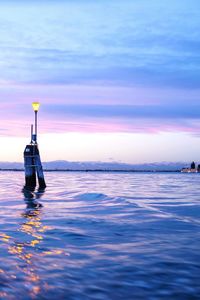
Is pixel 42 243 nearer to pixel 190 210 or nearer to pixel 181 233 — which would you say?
pixel 181 233

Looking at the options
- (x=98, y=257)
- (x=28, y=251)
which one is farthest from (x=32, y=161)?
(x=98, y=257)

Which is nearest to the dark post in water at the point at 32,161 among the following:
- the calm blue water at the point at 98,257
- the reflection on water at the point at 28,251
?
the calm blue water at the point at 98,257

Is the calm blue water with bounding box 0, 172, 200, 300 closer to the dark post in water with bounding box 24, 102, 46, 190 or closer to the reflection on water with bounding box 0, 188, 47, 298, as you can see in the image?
the reflection on water with bounding box 0, 188, 47, 298

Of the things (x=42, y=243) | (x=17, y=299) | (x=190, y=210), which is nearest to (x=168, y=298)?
(x=17, y=299)

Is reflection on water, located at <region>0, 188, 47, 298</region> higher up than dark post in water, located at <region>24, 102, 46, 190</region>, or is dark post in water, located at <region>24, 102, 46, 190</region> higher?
dark post in water, located at <region>24, 102, 46, 190</region>

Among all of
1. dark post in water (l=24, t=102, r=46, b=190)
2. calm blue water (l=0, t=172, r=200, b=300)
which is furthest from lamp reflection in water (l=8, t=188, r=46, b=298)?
dark post in water (l=24, t=102, r=46, b=190)

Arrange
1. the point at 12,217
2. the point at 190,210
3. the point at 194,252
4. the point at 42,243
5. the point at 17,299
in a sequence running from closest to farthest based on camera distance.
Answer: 1. the point at 17,299
2. the point at 194,252
3. the point at 42,243
4. the point at 12,217
5. the point at 190,210

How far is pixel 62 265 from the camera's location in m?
5.74

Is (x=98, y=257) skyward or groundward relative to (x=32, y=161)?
groundward

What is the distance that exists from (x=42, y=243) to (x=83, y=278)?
233 centimetres

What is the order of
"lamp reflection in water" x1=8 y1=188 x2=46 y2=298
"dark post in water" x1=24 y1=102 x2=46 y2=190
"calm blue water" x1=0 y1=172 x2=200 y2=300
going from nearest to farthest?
1. "calm blue water" x1=0 y1=172 x2=200 y2=300
2. "lamp reflection in water" x1=8 y1=188 x2=46 y2=298
3. "dark post in water" x1=24 y1=102 x2=46 y2=190

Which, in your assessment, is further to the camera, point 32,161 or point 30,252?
point 32,161

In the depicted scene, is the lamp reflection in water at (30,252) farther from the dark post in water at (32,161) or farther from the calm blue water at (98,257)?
the dark post in water at (32,161)

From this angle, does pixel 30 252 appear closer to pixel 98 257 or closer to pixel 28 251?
pixel 28 251
